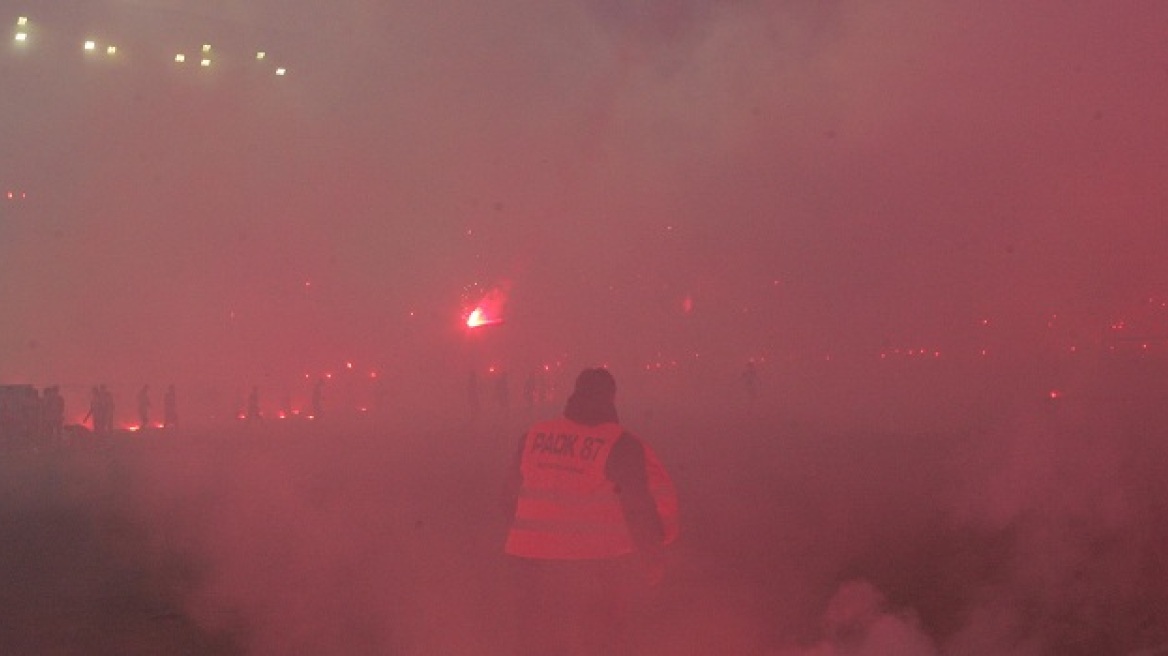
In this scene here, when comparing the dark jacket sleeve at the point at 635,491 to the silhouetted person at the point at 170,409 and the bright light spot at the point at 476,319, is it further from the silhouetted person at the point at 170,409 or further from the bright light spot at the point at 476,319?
the bright light spot at the point at 476,319

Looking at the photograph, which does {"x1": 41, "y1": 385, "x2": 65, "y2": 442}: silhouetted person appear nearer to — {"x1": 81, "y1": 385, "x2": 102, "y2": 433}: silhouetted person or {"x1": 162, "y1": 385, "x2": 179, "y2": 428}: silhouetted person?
{"x1": 81, "y1": 385, "x2": 102, "y2": 433}: silhouetted person

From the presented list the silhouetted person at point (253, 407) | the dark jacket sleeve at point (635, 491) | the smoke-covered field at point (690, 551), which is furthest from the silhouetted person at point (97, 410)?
the dark jacket sleeve at point (635, 491)

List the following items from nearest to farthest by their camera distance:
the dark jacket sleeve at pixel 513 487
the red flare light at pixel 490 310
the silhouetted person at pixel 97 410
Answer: the dark jacket sleeve at pixel 513 487 < the silhouetted person at pixel 97 410 < the red flare light at pixel 490 310

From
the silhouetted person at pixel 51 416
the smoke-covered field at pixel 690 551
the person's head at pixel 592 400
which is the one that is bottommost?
the smoke-covered field at pixel 690 551

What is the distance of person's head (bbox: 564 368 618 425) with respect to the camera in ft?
15.1

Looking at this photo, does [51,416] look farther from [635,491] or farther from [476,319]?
[635,491]

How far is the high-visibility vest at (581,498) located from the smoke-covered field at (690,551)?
346 millimetres

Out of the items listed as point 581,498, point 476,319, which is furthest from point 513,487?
point 476,319

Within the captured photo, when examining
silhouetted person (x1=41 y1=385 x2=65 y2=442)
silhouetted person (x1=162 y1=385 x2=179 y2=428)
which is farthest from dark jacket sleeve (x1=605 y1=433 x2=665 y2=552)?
silhouetted person (x1=162 y1=385 x2=179 y2=428)

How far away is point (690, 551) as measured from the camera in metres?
10.3

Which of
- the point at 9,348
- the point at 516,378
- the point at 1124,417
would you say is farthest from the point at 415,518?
the point at 516,378

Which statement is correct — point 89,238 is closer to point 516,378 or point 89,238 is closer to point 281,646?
point 516,378

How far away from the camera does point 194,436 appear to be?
1168 inches

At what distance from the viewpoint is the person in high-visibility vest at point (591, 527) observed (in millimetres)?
4539
